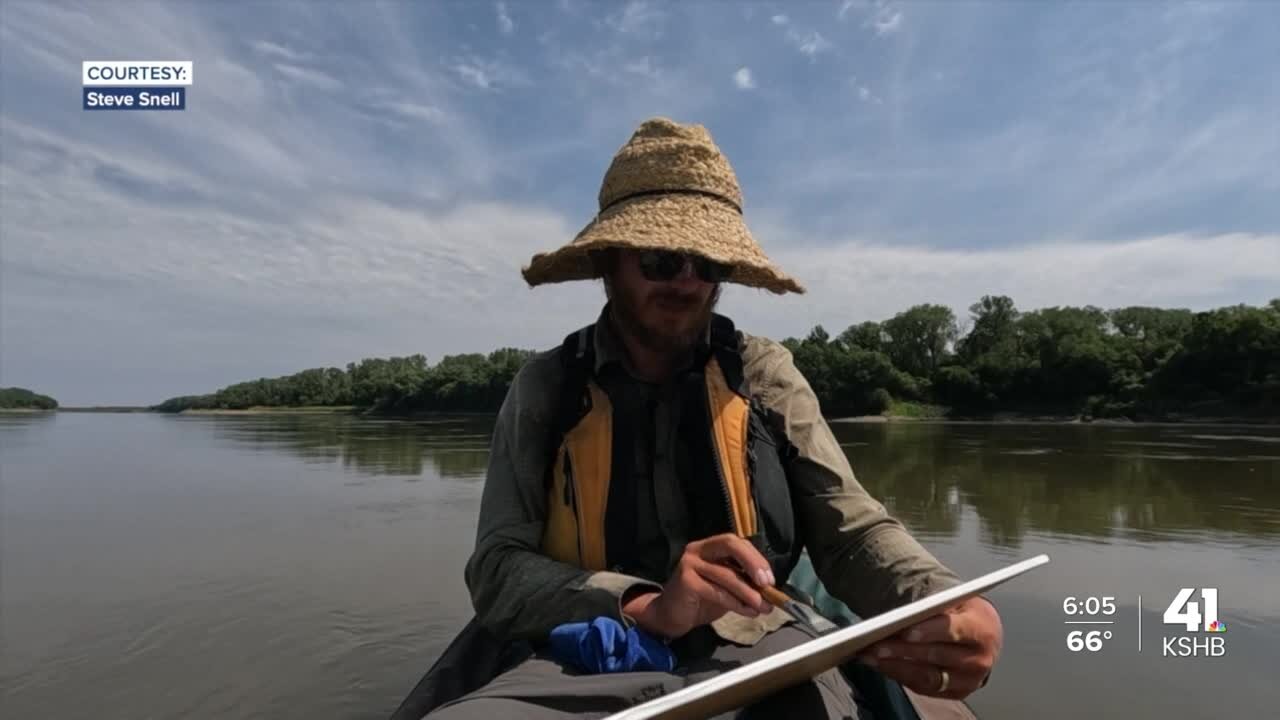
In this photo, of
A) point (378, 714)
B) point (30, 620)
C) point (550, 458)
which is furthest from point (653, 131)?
point (30, 620)

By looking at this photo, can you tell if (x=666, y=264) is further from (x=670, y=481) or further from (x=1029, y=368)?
(x=1029, y=368)

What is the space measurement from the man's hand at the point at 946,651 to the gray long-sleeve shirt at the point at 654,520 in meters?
0.23

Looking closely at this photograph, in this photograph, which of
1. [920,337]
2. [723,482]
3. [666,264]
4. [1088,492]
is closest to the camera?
[723,482]

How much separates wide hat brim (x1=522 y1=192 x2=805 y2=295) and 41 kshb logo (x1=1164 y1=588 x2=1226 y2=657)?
4355mm

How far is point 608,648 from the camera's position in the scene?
5.47 ft

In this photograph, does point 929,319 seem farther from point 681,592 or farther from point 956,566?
point 681,592

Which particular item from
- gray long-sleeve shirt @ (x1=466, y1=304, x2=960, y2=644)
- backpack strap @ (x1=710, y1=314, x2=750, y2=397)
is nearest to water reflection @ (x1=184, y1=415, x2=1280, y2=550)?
gray long-sleeve shirt @ (x1=466, y1=304, x2=960, y2=644)

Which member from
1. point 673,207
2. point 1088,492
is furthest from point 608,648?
point 1088,492

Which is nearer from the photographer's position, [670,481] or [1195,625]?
[670,481]

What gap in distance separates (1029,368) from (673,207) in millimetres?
66252

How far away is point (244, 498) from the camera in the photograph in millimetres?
11836

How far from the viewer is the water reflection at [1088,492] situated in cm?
856

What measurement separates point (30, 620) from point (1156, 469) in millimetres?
18331

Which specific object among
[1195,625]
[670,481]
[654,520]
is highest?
[670,481]
